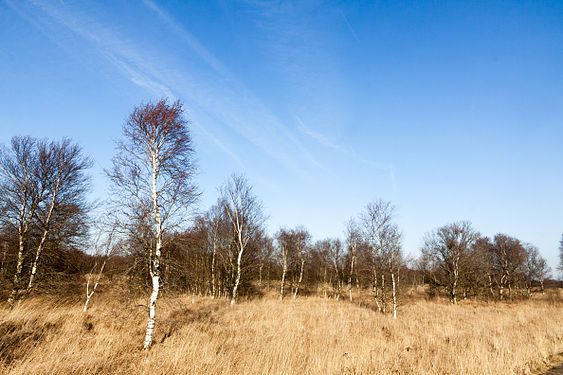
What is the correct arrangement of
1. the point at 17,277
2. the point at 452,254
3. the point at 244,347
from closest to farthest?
the point at 244,347
the point at 17,277
the point at 452,254

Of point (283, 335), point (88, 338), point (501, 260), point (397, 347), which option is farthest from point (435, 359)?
point (501, 260)

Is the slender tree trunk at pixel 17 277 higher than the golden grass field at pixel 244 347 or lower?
higher

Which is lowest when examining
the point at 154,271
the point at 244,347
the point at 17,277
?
the point at 244,347

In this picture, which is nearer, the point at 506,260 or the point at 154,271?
the point at 154,271

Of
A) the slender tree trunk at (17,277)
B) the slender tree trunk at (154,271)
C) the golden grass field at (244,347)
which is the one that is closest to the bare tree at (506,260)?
the golden grass field at (244,347)

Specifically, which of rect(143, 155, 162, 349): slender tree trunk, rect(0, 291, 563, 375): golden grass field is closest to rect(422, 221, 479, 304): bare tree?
rect(0, 291, 563, 375): golden grass field

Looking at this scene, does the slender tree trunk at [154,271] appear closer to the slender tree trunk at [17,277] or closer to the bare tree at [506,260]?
the slender tree trunk at [17,277]

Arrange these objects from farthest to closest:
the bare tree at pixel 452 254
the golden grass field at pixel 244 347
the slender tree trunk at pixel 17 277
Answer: the bare tree at pixel 452 254 → the slender tree trunk at pixel 17 277 → the golden grass field at pixel 244 347

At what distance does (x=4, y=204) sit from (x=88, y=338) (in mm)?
11777

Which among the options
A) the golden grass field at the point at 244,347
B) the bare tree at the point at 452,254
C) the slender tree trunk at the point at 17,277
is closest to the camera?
the golden grass field at the point at 244,347

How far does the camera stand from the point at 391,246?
1819 cm

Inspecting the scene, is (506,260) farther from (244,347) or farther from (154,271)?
(154,271)

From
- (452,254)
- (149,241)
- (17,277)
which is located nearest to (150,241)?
(149,241)

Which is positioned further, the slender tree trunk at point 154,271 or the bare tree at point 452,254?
the bare tree at point 452,254
